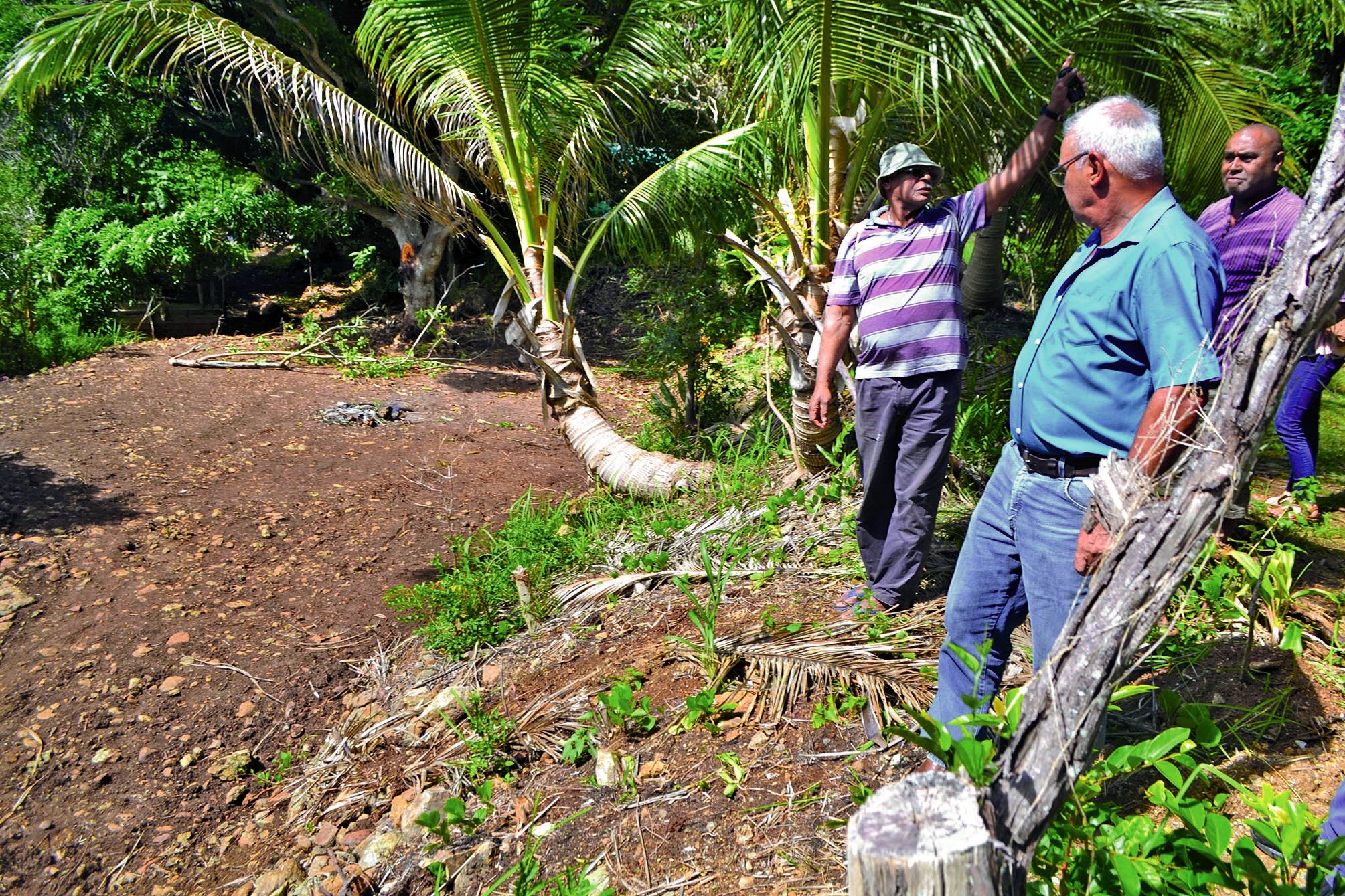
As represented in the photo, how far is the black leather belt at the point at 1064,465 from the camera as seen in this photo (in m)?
2.15

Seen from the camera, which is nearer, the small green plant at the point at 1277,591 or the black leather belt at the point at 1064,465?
the black leather belt at the point at 1064,465

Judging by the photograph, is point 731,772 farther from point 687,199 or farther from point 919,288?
point 687,199

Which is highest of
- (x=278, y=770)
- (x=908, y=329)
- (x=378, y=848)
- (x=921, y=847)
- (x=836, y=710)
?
(x=908, y=329)

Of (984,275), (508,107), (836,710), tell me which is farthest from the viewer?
(984,275)

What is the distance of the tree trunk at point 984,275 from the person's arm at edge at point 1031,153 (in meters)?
4.43

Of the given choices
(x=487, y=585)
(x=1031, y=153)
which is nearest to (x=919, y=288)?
(x=1031, y=153)

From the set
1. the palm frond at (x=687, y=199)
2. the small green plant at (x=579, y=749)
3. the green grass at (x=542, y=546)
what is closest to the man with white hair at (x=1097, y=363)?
the small green plant at (x=579, y=749)

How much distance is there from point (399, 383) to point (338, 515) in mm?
4861

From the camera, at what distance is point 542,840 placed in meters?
2.82

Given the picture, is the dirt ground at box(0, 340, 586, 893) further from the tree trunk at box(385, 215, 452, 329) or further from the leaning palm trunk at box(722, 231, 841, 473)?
the tree trunk at box(385, 215, 452, 329)

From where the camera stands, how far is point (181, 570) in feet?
17.9

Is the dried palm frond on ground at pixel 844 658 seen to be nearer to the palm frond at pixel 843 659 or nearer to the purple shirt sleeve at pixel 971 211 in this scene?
the palm frond at pixel 843 659

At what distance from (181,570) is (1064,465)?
17.1ft

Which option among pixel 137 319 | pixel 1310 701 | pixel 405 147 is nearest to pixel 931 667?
pixel 1310 701
